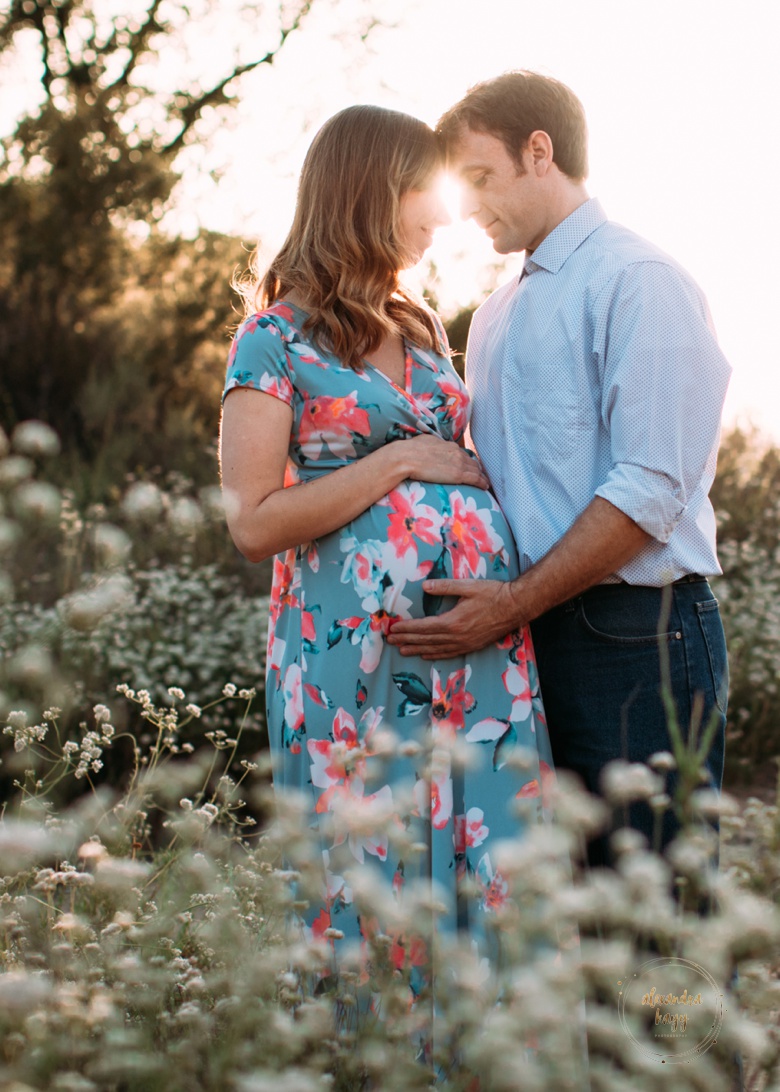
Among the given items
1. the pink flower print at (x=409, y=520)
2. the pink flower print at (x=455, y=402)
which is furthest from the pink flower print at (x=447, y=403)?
the pink flower print at (x=409, y=520)

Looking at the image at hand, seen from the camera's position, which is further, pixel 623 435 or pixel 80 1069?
pixel 623 435

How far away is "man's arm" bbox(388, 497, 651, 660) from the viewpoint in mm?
2150

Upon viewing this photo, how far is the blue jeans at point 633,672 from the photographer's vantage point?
7.29ft

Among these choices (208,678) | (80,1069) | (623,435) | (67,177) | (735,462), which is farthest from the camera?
(67,177)

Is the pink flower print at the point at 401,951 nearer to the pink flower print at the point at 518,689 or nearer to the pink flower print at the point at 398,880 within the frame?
the pink flower print at the point at 398,880

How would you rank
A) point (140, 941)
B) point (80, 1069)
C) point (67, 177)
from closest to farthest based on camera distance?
point (80, 1069) < point (140, 941) < point (67, 177)

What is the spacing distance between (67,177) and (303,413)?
8601mm

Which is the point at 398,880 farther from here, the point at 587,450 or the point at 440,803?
the point at 587,450

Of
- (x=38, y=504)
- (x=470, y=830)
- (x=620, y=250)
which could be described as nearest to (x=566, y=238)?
(x=620, y=250)

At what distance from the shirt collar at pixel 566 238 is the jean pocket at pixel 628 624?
31.2 inches

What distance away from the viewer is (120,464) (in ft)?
25.5

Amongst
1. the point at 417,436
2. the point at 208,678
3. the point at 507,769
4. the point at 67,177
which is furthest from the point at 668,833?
the point at 67,177

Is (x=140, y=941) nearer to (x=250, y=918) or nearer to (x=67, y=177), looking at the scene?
(x=250, y=918)

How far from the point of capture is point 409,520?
2236 mm
